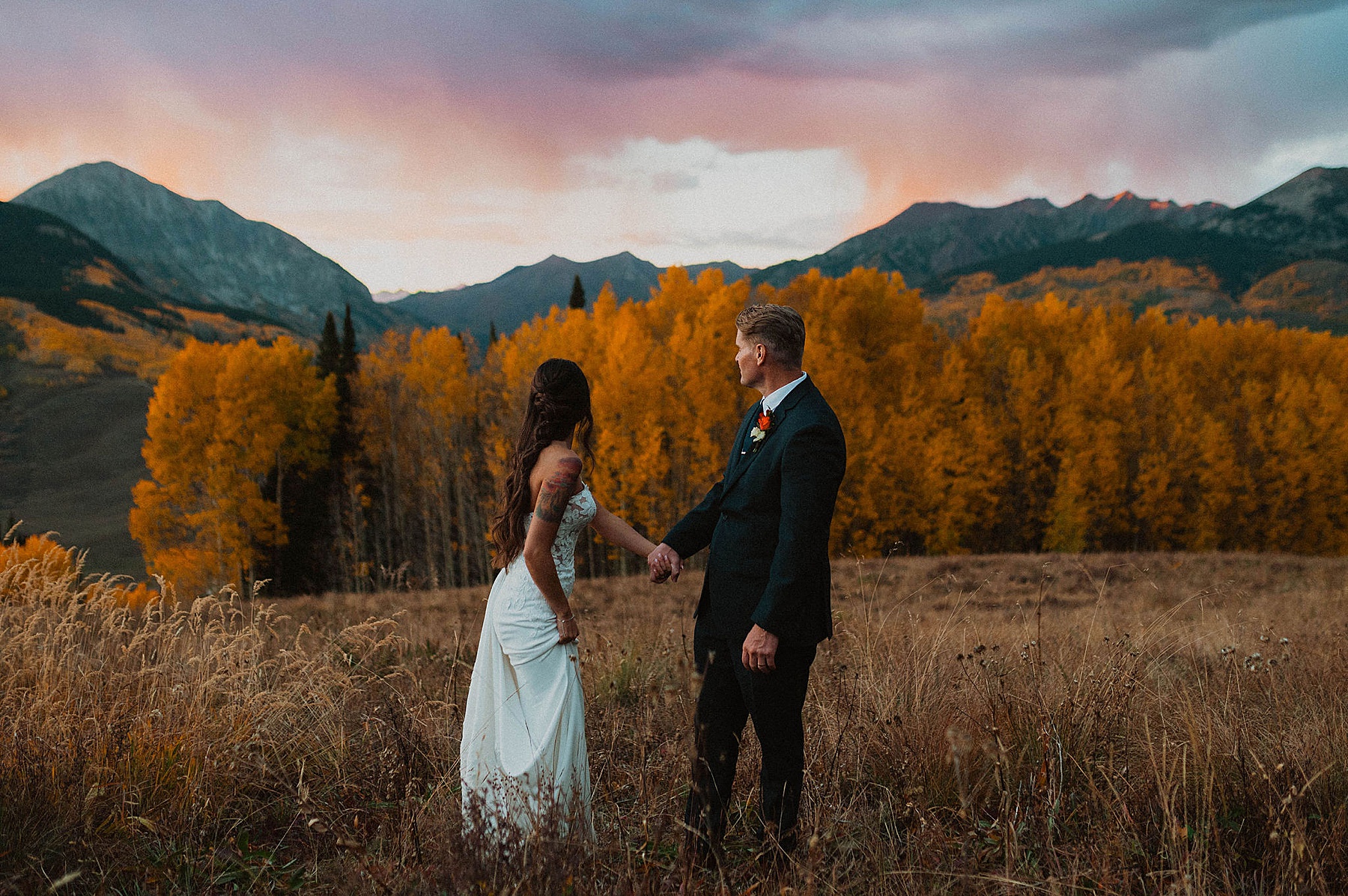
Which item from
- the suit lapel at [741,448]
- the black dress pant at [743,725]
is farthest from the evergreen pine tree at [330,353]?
the black dress pant at [743,725]

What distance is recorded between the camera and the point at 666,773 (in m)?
3.60

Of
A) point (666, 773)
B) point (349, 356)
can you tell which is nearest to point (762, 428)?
point (666, 773)

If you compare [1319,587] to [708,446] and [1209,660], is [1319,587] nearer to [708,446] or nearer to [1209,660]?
[1209,660]

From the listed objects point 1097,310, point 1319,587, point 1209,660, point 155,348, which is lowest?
point 1319,587

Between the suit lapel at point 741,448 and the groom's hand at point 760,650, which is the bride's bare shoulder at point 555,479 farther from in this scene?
the groom's hand at point 760,650

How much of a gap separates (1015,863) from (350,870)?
7.43 ft

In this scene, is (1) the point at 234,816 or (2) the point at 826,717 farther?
(2) the point at 826,717

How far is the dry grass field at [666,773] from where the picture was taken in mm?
2531

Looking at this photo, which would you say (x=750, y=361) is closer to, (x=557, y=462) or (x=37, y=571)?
(x=557, y=462)

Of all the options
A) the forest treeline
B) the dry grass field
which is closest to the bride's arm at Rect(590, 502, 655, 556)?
the dry grass field

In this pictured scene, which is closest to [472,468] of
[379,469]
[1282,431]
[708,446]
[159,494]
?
[379,469]

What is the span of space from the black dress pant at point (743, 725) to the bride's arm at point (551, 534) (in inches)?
22.4

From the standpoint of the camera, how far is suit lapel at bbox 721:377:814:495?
292 centimetres

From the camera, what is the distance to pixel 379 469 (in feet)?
128
